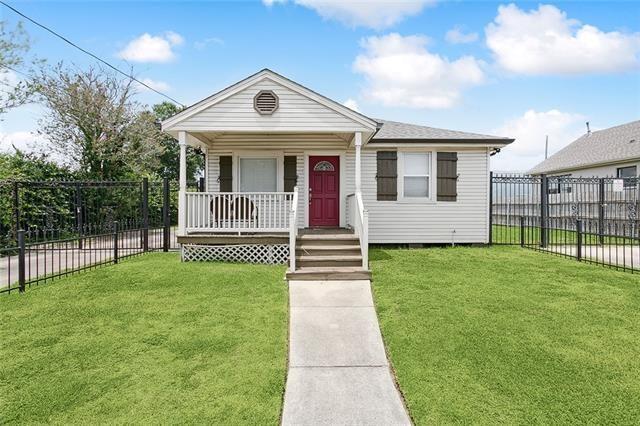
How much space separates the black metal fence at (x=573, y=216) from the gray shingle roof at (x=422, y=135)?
56.6 inches

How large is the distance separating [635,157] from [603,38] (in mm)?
5410

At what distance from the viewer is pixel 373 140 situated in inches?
416

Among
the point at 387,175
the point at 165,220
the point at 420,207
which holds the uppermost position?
the point at 387,175

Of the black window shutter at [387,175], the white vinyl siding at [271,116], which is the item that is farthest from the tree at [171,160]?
the white vinyl siding at [271,116]

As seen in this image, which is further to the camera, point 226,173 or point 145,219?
point 226,173

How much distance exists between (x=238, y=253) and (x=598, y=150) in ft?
68.8

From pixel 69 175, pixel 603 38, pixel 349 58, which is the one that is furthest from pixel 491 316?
pixel 603 38

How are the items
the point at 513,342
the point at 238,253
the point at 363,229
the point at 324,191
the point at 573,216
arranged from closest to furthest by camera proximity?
the point at 513,342, the point at 363,229, the point at 238,253, the point at 324,191, the point at 573,216

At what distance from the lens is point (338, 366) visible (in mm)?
4281

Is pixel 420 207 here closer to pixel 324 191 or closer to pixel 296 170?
pixel 324 191

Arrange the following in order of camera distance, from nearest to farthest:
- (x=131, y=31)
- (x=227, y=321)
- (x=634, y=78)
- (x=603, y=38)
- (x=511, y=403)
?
1. (x=511, y=403)
2. (x=227, y=321)
3. (x=131, y=31)
4. (x=634, y=78)
5. (x=603, y=38)

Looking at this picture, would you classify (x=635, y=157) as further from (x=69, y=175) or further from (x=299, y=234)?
(x=69, y=175)

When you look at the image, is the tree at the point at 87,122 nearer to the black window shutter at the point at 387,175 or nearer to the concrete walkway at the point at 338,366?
the black window shutter at the point at 387,175

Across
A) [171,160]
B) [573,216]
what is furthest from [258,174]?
[171,160]
